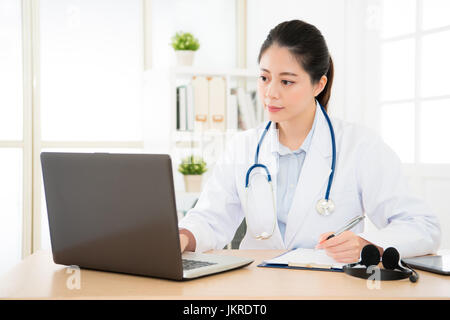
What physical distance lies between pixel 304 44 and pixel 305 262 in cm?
78

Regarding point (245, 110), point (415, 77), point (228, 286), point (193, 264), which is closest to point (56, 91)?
point (245, 110)

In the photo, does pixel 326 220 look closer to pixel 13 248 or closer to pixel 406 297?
pixel 406 297

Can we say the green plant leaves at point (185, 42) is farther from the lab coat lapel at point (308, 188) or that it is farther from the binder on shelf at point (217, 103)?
the lab coat lapel at point (308, 188)

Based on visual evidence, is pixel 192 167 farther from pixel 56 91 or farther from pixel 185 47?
pixel 56 91

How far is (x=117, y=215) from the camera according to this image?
3.80ft

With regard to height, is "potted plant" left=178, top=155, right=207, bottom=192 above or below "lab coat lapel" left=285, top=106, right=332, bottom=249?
A: below

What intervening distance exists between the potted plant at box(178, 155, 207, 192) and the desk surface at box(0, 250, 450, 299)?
252 centimetres

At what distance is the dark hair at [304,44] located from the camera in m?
1.79

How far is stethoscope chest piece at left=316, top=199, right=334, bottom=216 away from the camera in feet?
5.63

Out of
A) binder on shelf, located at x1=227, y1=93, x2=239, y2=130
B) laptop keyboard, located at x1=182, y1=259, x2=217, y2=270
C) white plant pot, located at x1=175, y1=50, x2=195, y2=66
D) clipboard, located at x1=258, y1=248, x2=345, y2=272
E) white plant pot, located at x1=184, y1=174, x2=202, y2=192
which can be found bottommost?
white plant pot, located at x1=184, y1=174, x2=202, y2=192

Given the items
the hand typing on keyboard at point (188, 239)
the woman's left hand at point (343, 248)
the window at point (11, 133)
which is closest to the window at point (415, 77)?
the woman's left hand at point (343, 248)

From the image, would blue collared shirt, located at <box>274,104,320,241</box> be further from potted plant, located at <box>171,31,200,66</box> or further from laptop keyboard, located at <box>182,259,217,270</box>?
potted plant, located at <box>171,31,200,66</box>

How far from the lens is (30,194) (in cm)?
392

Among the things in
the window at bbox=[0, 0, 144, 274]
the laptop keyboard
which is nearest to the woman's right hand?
the laptop keyboard
